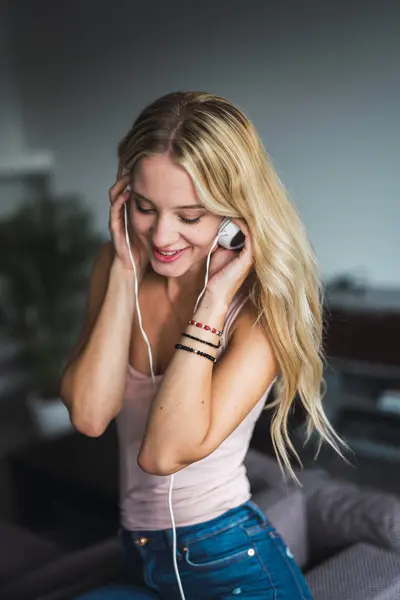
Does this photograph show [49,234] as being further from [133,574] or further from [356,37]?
[133,574]

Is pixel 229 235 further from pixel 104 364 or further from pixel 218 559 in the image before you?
pixel 218 559

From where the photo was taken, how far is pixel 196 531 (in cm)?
105

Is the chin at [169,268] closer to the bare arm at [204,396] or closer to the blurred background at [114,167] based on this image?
the bare arm at [204,396]

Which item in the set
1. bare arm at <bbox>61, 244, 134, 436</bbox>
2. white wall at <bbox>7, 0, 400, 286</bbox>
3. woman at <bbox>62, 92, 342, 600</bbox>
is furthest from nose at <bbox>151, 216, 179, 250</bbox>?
white wall at <bbox>7, 0, 400, 286</bbox>

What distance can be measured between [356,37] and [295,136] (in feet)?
1.34

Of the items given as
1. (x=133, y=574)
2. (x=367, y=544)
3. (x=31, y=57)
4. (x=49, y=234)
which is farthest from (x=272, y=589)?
(x=31, y=57)

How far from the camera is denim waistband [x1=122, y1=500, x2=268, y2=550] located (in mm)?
1047

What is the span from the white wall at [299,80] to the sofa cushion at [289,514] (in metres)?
1.24

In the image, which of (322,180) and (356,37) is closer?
(356,37)

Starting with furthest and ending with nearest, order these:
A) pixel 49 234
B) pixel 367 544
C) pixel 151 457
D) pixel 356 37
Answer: pixel 49 234 < pixel 356 37 < pixel 367 544 < pixel 151 457

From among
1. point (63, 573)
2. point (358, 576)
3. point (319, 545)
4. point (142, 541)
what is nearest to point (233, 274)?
point (142, 541)

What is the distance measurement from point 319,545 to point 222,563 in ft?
1.44

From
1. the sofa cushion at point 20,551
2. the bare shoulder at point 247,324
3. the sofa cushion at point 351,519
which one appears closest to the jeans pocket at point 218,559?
the bare shoulder at point 247,324

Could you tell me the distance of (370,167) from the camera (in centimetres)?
257
